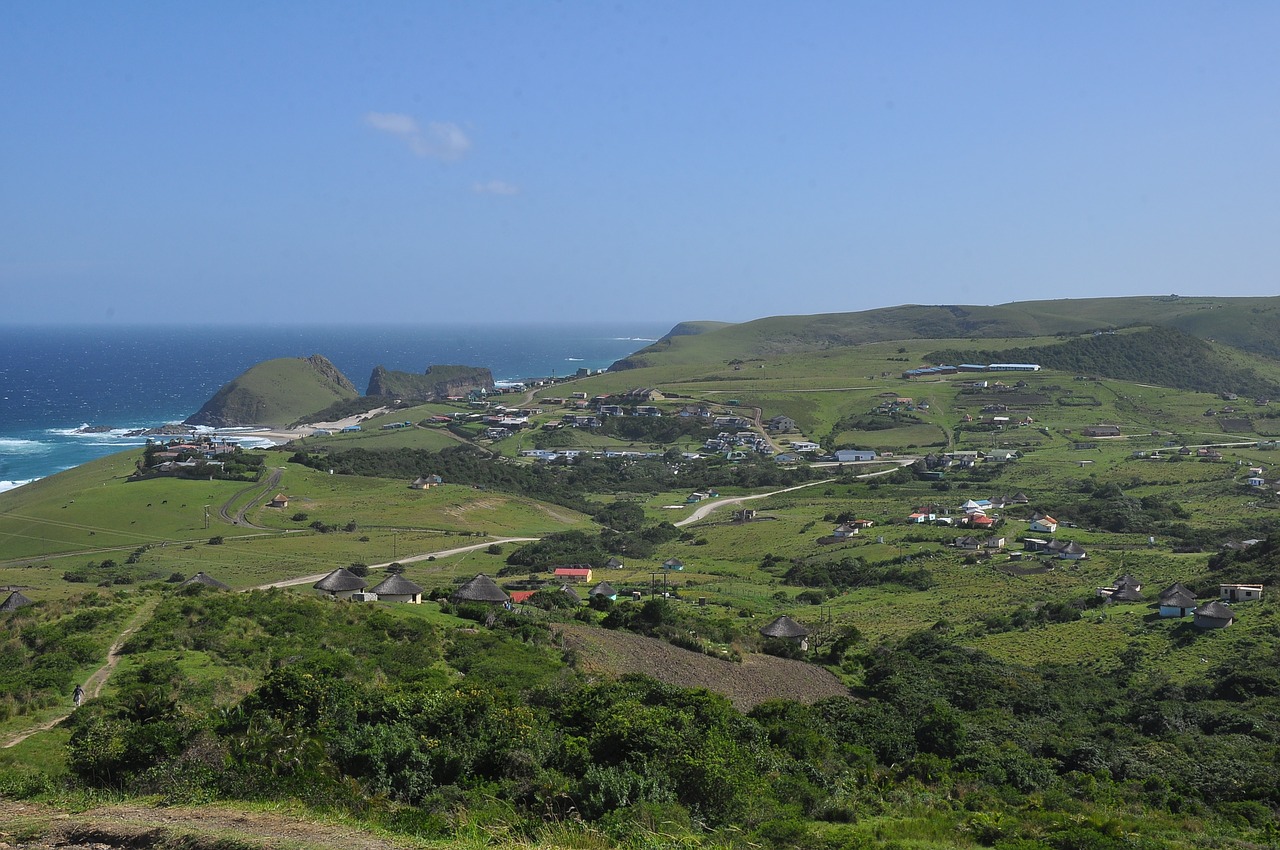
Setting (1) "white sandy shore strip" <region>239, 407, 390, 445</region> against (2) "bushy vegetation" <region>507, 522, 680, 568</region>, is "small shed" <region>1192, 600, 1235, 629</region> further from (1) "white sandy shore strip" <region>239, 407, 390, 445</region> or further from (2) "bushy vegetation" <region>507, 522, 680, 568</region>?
(1) "white sandy shore strip" <region>239, 407, 390, 445</region>

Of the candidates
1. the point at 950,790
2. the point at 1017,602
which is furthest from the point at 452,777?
the point at 1017,602

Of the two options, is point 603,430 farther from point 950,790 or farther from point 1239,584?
point 950,790

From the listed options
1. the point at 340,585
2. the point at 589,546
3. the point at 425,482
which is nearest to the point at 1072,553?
the point at 589,546

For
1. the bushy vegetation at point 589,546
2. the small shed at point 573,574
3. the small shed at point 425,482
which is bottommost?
the bushy vegetation at point 589,546

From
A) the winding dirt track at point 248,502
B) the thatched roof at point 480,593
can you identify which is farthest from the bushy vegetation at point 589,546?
the winding dirt track at point 248,502

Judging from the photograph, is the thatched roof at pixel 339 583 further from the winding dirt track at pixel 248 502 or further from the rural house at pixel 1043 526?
the rural house at pixel 1043 526

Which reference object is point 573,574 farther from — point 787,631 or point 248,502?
point 248,502
